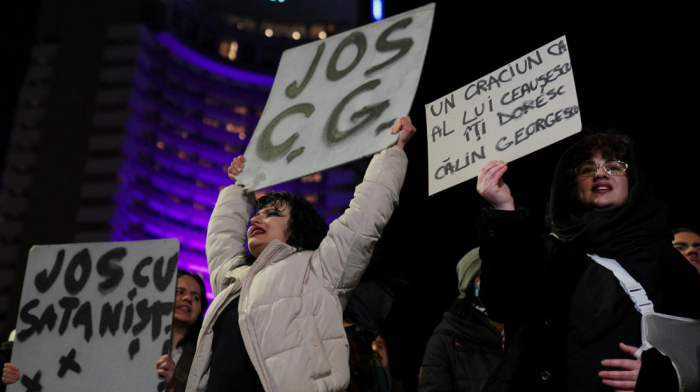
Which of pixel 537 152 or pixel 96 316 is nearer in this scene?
pixel 96 316

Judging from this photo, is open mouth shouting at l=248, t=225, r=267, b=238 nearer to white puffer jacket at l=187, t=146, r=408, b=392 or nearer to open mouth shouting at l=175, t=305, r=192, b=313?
white puffer jacket at l=187, t=146, r=408, b=392

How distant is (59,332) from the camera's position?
277cm

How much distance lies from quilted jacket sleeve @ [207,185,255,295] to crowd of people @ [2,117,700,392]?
18 millimetres

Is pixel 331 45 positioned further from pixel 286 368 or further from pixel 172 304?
pixel 286 368

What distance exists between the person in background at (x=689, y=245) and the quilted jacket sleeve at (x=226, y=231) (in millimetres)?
1906

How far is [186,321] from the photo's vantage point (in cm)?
319

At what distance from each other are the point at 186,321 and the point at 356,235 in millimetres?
1260

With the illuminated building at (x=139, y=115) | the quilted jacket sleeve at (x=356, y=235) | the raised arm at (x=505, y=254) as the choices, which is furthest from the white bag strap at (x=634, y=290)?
the illuminated building at (x=139, y=115)

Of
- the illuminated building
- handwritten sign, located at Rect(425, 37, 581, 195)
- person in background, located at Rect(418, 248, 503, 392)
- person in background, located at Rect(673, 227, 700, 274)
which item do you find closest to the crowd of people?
handwritten sign, located at Rect(425, 37, 581, 195)

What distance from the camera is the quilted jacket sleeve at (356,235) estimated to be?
232 cm

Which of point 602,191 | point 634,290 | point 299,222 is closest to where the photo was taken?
point 634,290

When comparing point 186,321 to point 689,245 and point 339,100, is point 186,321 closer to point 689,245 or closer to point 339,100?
point 339,100

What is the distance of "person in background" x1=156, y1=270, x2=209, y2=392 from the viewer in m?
2.95

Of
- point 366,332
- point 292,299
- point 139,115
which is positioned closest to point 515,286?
Result: point 292,299
